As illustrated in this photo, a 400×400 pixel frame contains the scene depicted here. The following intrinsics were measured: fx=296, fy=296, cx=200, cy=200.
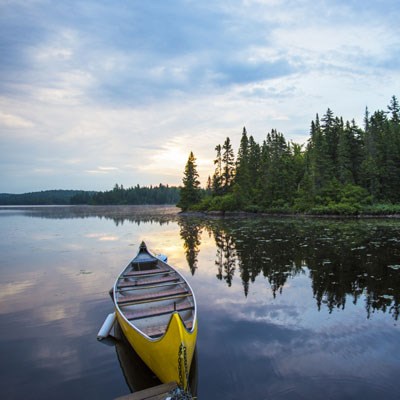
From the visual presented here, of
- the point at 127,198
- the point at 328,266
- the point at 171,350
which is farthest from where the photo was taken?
the point at 127,198

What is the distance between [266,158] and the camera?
76125mm

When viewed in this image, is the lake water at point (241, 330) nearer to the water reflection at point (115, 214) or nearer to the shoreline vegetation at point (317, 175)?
the water reflection at point (115, 214)

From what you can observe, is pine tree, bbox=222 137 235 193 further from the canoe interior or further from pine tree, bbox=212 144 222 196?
the canoe interior

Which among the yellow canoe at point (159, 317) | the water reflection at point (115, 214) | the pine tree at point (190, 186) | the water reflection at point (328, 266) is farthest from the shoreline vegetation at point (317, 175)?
the yellow canoe at point (159, 317)

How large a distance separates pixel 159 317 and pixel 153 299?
103 cm

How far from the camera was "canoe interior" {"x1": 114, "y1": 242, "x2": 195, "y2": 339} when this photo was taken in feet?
23.8

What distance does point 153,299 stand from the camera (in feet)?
27.9

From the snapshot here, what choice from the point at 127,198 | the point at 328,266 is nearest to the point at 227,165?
the point at 328,266

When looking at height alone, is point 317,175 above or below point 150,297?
above

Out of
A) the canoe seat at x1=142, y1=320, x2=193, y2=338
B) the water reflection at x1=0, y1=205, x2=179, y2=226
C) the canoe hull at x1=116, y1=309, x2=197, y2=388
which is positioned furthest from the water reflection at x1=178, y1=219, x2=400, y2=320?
the water reflection at x1=0, y1=205, x2=179, y2=226

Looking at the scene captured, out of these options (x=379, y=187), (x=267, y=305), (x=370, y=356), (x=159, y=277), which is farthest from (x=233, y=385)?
(x=379, y=187)

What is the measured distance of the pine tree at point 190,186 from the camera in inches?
3226

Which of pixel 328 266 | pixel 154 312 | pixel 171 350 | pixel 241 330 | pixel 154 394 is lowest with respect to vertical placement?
pixel 241 330

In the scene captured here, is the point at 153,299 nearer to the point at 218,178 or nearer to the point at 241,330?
the point at 241,330
